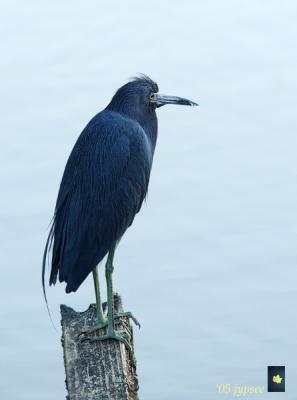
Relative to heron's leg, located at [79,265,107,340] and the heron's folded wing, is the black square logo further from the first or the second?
the heron's folded wing

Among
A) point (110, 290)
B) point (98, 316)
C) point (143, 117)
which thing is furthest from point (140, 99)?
point (98, 316)

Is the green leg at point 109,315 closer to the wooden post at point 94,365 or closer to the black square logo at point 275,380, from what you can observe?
the wooden post at point 94,365

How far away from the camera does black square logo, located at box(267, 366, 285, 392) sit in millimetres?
6664

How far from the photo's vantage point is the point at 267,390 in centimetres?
663

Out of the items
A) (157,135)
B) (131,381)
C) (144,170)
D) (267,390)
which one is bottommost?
(131,381)

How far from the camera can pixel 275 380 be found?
6.68 m

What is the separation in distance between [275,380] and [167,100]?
2.11 metres

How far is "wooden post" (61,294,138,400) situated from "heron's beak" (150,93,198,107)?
4.63 feet

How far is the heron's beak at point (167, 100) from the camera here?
19.9ft

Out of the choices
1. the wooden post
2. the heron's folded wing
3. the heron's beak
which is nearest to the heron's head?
the heron's beak

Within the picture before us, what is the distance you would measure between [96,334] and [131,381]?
0.44m

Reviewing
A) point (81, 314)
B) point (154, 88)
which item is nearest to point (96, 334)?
point (81, 314)

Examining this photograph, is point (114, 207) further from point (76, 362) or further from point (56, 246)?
point (76, 362)

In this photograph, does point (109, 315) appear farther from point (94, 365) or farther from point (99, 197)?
point (99, 197)
